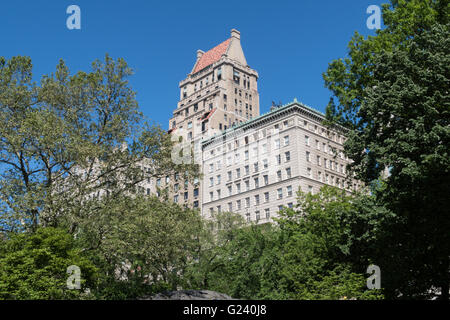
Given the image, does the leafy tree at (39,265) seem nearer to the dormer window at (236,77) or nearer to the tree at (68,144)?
the tree at (68,144)

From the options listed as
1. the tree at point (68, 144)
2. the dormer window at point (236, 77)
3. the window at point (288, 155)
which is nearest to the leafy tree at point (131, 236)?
the tree at point (68, 144)

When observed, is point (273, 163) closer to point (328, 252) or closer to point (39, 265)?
point (328, 252)

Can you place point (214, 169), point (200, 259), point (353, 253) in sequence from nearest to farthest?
1. point (353, 253)
2. point (200, 259)
3. point (214, 169)

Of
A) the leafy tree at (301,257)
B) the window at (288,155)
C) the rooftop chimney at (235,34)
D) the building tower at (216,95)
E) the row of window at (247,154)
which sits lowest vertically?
the leafy tree at (301,257)

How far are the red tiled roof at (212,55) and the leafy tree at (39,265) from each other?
97.6m

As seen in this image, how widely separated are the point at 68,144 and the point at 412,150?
2024cm

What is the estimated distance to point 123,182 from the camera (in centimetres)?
3127

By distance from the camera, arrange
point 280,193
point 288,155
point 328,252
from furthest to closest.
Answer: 1. point 288,155
2. point 280,193
3. point 328,252

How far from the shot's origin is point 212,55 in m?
124

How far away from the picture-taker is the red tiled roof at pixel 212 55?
4776 inches

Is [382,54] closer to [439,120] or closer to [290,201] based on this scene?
[439,120]

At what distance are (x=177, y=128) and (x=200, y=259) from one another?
70464 mm

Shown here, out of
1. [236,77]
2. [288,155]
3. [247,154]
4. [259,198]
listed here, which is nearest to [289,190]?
[288,155]

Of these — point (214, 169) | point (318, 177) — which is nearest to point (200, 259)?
point (318, 177)
